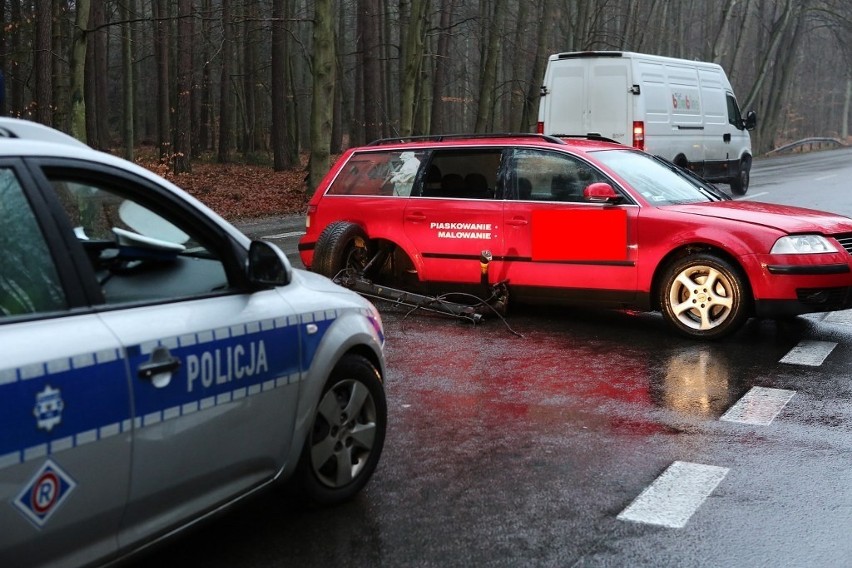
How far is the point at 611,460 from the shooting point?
17.4 ft

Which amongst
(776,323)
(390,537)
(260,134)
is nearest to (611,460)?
(390,537)

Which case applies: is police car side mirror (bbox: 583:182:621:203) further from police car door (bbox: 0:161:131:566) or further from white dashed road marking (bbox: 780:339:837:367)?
police car door (bbox: 0:161:131:566)

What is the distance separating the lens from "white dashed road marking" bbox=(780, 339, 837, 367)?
7.65 m

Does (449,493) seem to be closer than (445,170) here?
Yes

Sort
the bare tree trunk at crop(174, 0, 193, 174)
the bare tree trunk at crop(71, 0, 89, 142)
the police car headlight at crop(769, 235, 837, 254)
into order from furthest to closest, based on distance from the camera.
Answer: the bare tree trunk at crop(174, 0, 193, 174)
the bare tree trunk at crop(71, 0, 89, 142)
the police car headlight at crop(769, 235, 837, 254)

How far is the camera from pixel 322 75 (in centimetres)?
2177

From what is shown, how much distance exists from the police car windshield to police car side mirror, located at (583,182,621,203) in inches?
9.8

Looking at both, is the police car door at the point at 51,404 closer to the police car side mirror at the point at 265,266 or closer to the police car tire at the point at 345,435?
the police car side mirror at the point at 265,266

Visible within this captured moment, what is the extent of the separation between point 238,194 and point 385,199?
1477 cm

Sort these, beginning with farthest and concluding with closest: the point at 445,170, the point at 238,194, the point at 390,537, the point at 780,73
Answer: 1. the point at 780,73
2. the point at 238,194
3. the point at 445,170
4. the point at 390,537

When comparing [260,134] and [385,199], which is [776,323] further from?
[260,134]

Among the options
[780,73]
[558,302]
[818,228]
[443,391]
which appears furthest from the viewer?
[780,73]

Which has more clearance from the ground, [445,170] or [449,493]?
[445,170]

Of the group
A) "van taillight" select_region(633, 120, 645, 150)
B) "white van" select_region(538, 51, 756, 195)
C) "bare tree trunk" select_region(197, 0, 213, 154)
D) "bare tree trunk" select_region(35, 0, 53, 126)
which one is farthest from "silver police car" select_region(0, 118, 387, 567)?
"bare tree trunk" select_region(197, 0, 213, 154)
